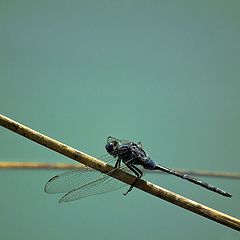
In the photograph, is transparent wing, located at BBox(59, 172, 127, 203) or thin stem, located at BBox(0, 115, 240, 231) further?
transparent wing, located at BBox(59, 172, 127, 203)

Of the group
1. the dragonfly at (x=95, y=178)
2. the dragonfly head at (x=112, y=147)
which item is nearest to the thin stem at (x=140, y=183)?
the dragonfly at (x=95, y=178)

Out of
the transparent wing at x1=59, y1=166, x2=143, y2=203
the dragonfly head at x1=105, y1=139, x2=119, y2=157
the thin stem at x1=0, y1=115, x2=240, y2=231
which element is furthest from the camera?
the dragonfly head at x1=105, y1=139, x2=119, y2=157

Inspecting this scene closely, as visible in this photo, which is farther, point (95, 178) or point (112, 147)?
point (112, 147)

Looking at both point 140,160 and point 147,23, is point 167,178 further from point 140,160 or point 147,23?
point 140,160

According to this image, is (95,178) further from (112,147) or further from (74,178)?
(112,147)

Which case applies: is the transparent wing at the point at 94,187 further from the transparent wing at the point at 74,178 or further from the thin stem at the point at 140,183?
the thin stem at the point at 140,183

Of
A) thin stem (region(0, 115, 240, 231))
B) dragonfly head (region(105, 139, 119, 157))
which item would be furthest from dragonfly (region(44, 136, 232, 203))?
thin stem (region(0, 115, 240, 231))

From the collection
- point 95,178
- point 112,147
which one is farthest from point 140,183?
point 112,147

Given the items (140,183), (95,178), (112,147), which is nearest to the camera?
(140,183)

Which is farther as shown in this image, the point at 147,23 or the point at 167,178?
the point at 147,23

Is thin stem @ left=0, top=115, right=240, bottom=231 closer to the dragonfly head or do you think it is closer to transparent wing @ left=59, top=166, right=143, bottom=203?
transparent wing @ left=59, top=166, right=143, bottom=203

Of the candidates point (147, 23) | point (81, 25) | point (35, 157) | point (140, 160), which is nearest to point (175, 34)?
point (147, 23)
